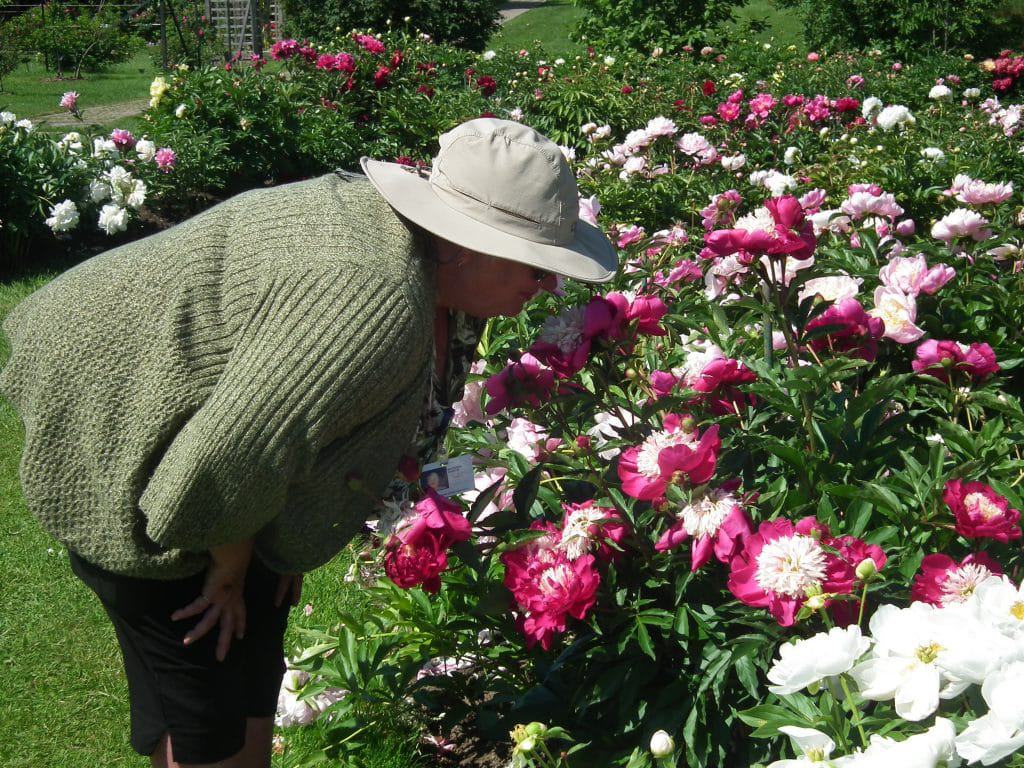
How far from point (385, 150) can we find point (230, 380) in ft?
19.2

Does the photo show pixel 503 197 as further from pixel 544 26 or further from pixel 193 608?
pixel 544 26

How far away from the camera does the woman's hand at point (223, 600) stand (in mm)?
1702

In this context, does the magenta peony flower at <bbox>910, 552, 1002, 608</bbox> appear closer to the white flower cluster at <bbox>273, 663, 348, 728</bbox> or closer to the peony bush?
the peony bush

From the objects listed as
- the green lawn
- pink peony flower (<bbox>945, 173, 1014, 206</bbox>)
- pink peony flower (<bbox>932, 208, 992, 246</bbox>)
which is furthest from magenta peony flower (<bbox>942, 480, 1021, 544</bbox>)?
the green lawn

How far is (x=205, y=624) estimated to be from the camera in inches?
68.6

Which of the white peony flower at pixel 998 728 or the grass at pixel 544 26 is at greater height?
the white peony flower at pixel 998 728

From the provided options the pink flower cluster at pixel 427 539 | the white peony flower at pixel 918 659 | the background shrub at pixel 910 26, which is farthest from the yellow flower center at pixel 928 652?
the background shrub at pixel 910 26

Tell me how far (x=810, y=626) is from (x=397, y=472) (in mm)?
Result: 678

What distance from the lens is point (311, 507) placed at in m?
1.62

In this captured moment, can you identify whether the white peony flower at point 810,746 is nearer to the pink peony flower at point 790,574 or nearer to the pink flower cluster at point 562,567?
the pink peony flower at point 790,574

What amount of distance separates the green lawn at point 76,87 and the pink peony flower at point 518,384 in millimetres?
12894

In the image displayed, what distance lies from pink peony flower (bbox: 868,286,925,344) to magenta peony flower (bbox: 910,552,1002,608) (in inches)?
26.8

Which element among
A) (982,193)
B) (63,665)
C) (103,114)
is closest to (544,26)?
(103,114)

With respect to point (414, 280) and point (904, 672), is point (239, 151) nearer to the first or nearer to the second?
point (414, 280)
